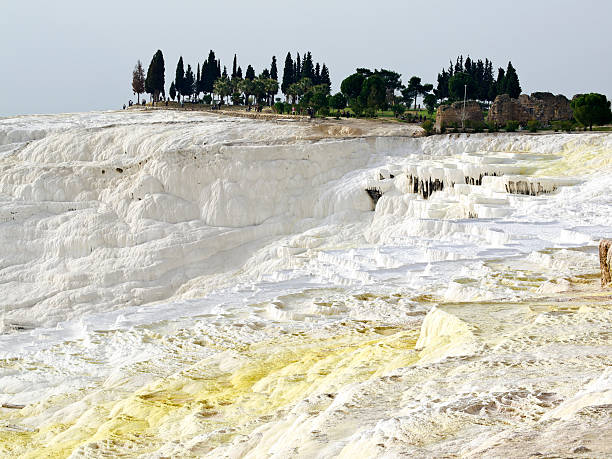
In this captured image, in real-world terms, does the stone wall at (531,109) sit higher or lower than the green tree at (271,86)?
lower

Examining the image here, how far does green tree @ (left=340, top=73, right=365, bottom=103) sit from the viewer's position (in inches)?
2036

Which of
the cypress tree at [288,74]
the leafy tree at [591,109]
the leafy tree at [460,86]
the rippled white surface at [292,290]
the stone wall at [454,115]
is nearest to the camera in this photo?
the rippled white surface at [292,290]

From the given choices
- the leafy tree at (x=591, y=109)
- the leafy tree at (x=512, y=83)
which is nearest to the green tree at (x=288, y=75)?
the leafy tree at (x=512, y=83)

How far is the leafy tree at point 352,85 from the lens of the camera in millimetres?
51719

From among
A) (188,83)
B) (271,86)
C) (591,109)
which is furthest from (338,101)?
(591,109)

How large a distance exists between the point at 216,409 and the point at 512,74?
41814 millimetres

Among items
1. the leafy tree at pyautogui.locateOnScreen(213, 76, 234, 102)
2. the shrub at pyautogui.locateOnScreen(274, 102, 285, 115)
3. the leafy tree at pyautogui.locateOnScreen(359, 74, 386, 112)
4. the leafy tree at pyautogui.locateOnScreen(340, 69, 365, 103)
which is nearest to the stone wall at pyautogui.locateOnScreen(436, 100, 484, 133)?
the leafy tree at pyautogui.locateOnScreen(359, 74, 386, 112)

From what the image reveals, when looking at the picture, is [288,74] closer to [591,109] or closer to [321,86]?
[321,86]

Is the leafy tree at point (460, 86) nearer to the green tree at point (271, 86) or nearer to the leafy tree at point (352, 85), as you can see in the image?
the leafy tree at point (352, 85)

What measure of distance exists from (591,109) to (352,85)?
2455 centimetres

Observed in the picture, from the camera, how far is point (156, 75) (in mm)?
53406

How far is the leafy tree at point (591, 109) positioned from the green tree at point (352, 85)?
23.8 meters

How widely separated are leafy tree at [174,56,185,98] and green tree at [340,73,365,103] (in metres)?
13.5

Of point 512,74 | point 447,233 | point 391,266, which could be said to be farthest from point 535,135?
point 512,74
